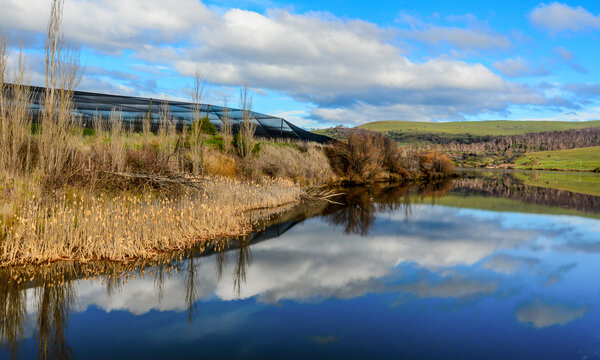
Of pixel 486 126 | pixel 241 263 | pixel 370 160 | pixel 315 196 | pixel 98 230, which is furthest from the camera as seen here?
pixel 486 126

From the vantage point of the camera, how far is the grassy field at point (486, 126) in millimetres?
131625

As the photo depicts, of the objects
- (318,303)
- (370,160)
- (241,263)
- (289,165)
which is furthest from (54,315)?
(370,160)

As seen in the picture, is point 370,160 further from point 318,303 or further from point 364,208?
point 318,303

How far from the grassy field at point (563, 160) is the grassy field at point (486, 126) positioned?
137 feet

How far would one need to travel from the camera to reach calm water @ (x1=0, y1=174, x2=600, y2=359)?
4.71m

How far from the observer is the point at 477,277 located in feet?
25.4

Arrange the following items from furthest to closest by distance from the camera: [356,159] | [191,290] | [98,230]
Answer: [356,159] → [98,230] → [191,290]

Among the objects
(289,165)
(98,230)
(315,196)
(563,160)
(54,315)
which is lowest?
(54,315)

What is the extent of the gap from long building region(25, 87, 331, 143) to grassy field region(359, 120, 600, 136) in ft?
339

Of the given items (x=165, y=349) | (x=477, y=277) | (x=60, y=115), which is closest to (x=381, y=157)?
(x=477, y=277)

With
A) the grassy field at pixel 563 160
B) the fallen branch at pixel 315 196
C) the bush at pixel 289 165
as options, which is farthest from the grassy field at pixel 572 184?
the grassy field at pixel 563 160

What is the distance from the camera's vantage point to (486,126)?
144625 mm

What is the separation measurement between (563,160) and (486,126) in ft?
234

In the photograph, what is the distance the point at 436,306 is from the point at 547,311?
65.3 inches
